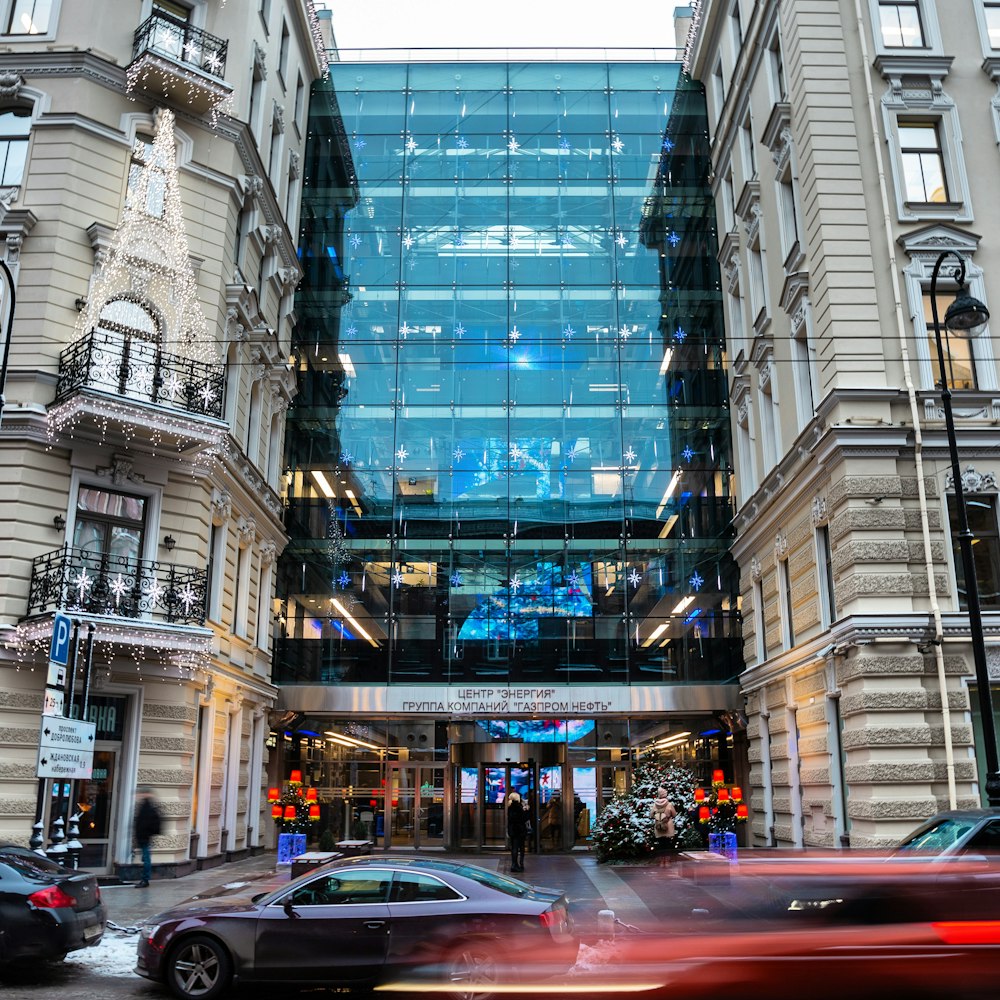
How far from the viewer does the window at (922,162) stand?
2253 centimetres

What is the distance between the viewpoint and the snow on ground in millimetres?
11797

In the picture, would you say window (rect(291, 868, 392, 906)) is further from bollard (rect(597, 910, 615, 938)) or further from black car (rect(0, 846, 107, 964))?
black car (rect(0, 846, 107, 964))

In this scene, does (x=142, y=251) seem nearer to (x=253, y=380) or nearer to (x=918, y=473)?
(x=253, y=380)

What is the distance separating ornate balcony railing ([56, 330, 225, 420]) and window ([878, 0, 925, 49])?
17556 millimetres

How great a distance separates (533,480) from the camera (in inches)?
1292

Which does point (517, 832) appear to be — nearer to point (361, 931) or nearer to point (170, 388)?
point (170, 388)

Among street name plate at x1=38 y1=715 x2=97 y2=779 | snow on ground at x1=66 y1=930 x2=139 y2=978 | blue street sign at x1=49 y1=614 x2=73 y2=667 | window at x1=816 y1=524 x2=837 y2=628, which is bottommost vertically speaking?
snow on ground at x1=66 y1=930 x2=139 y2=978

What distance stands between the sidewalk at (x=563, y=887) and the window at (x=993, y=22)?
66.4ft

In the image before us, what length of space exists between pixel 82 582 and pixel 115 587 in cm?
70

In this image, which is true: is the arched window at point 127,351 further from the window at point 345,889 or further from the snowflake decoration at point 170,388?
the window at point 345,889

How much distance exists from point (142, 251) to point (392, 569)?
13.0 metres

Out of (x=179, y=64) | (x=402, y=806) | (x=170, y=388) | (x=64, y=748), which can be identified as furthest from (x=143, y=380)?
(x=402, y=806)

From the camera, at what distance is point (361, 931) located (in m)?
10.2

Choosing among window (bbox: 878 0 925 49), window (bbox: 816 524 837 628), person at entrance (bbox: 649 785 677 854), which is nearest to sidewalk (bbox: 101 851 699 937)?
person at entrance (bbox: 649 785 677 854)
